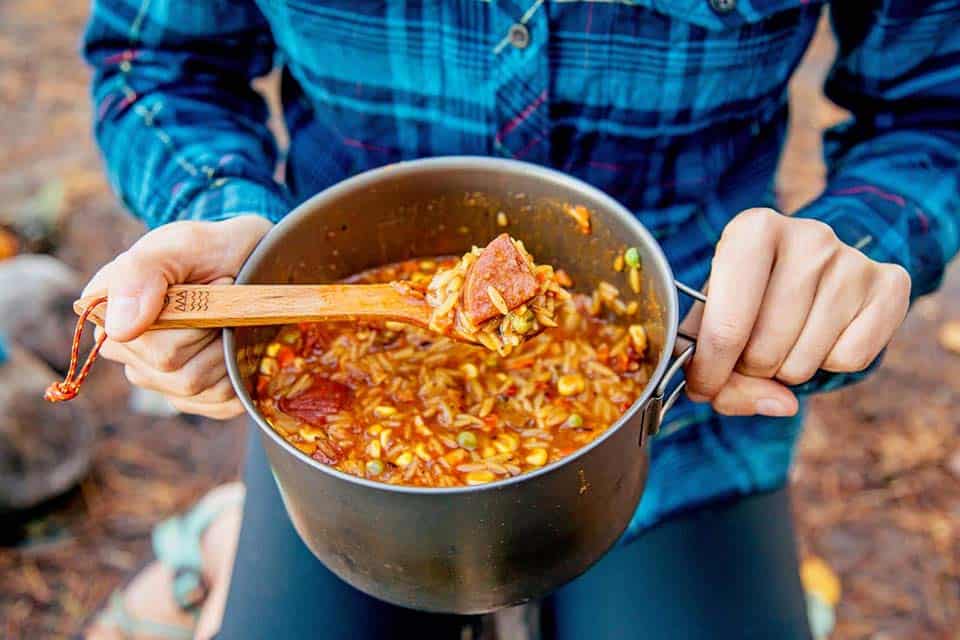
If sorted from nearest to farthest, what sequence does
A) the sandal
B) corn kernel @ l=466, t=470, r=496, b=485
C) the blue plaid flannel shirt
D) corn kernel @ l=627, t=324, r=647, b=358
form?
corn kernel @ l=466, t=470, r=496, b=485
corn kernel @ l=627, t=324, r=647, b=358
the blue plaid flannel shirt
the sandal

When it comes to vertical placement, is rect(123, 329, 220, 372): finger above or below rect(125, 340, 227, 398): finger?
above

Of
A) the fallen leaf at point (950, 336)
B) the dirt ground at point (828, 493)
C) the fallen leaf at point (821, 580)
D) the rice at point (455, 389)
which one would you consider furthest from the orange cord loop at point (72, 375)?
the fallen leaf at point (950, 336)

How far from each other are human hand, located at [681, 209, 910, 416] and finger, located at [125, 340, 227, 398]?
3.09 ft

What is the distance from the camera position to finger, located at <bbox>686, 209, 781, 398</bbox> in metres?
1.63

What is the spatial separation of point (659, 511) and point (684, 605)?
0.24 metres

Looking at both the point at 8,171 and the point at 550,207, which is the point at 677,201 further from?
the point at 8,171

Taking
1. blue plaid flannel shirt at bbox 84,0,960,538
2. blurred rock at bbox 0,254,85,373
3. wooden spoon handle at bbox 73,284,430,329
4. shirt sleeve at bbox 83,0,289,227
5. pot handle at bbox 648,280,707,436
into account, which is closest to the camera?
pot handle at bbox 648,280,707,436

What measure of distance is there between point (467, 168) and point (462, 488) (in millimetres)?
800

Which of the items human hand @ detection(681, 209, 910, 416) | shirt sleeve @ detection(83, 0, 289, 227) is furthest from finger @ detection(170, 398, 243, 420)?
human hand @ detection(681, 209, 910, 416)

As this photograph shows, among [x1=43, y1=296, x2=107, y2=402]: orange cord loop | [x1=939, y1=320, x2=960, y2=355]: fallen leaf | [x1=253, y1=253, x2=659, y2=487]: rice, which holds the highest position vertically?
[x1=43, y1=296, x2=107, y2=402]: orange cord loop

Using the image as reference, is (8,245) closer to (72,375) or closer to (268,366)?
(268,366)

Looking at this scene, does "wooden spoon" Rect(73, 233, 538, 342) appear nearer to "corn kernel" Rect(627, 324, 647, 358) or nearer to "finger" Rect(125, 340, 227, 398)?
"finger" Rect(125, 340, 227, 398)

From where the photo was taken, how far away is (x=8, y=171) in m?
5.08

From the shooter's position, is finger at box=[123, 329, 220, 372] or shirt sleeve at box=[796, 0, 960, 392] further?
shirt sleeve at box=[796, 0, 960, 392]
